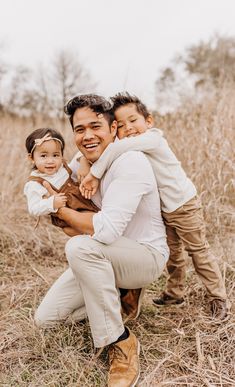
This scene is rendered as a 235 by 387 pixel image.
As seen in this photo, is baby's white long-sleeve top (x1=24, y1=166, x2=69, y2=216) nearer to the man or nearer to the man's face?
the man

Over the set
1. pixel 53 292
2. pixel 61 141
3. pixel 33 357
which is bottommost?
pixel 33 357

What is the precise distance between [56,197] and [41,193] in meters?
0.10

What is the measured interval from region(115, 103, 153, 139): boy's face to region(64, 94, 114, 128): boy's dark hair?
0.10 m

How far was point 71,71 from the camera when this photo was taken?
1098 cm

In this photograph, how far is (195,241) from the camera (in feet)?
8.32

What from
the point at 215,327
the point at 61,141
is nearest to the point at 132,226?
the point at 61,141

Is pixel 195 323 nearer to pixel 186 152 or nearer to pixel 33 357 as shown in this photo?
pixel 33 357

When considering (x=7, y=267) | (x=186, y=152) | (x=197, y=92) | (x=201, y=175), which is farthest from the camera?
(x=197, y=92)

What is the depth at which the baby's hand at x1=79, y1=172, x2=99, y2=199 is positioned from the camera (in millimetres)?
2185

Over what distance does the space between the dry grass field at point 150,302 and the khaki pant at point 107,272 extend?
186mm

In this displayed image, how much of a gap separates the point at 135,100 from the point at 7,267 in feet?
5.67

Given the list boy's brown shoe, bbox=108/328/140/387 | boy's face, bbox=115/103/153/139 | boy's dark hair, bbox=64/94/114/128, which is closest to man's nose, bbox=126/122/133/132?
boy's face, bbox=115/103/153/139

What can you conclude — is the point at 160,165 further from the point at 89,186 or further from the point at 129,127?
the point at 89,186

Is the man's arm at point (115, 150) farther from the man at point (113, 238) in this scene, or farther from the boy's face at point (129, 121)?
the boy's face at point (129, 121)
